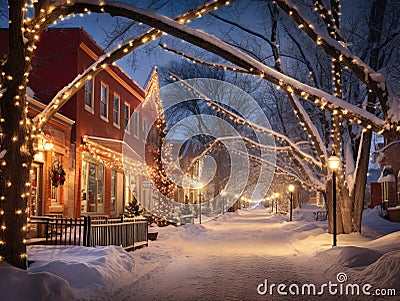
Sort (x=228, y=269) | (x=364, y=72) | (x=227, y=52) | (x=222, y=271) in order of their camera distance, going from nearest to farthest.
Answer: (x=227, y=52) → (x=364, y=72) → (x=222, y=271) → (x=228, y=269)

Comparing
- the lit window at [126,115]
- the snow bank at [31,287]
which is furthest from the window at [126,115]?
the snow bank at [31,287]

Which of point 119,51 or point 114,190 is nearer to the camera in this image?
point 119,51

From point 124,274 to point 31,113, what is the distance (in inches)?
345

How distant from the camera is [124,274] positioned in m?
10.1

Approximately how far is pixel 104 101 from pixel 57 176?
8224 mm

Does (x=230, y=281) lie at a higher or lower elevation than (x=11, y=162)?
lower

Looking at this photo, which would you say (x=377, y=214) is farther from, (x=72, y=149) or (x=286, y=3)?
(x=286, y=3)

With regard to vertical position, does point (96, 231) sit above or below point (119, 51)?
below

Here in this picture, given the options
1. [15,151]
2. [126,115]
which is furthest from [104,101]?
[15,151]

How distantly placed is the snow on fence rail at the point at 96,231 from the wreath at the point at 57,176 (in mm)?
2390

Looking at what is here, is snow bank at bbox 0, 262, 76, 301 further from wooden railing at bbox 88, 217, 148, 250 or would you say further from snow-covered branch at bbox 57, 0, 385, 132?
wooden railing at bbox 88, 217, 148, 250

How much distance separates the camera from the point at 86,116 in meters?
21.9

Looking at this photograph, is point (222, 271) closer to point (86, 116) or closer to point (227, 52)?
point (227, 52)

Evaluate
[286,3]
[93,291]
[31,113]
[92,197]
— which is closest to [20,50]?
[93,291]
